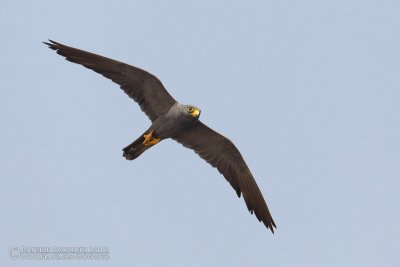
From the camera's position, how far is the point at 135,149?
2098 centimetres

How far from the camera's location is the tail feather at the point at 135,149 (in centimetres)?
2092

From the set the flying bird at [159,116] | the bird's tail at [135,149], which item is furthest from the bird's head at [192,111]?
the bird's tail at [135,149]

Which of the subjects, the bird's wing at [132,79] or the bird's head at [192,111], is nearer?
the bird's head at [192,111]

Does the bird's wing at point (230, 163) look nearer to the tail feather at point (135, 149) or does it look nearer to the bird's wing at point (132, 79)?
the bird's wing at point (132, 79)

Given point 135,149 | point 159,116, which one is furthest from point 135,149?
point 159,116

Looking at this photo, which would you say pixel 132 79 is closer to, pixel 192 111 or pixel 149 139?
pixel 149 139

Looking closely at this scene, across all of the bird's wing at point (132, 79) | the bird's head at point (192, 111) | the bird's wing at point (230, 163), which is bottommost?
the bird's wing at point (230, 163)

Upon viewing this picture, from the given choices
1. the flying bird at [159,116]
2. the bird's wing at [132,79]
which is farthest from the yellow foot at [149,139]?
the bird's wing at [132,79]

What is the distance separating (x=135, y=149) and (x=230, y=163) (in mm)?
3436

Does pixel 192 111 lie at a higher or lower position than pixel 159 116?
lower

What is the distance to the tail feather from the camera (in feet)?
68.6

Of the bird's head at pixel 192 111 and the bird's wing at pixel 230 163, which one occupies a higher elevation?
the bird's head at pixel 192 111

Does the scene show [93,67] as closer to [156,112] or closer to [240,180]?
[156,112]

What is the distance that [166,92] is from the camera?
21.0m
